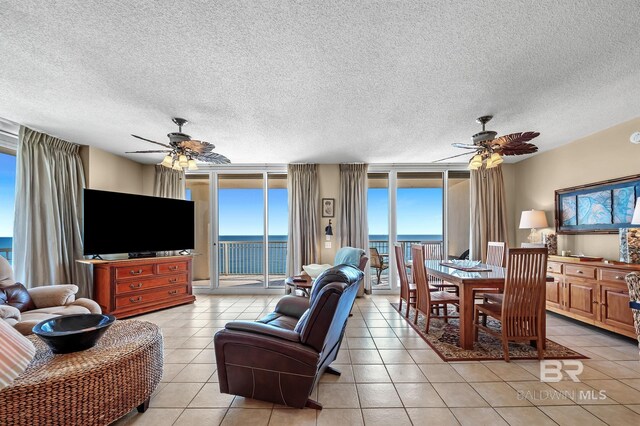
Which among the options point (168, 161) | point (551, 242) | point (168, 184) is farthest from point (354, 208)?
point (168, 184)

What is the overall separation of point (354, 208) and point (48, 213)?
184 inches

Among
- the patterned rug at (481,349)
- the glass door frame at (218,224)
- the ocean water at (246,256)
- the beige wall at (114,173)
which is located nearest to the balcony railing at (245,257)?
the ocean water at (246,256)

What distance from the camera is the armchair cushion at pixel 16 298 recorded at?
2.76m

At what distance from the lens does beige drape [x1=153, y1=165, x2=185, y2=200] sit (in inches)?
214

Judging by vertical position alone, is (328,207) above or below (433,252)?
above

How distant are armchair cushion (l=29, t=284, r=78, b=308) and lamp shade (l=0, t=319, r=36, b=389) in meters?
2.92

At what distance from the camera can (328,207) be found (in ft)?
18.4

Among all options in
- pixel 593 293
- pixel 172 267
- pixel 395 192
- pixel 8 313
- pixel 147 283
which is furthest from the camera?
pixel 395 192

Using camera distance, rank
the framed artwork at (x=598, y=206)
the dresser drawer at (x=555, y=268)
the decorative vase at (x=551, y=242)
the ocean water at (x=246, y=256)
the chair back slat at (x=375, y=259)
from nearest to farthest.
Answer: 1. the framed artwork at (x=598, y=206)
2. the dresser drawer at (x=555, y=268)
3. the decorative vase at (x=551, y=242)
4. the chair back slat at (x=375, y=259)
5. the ocean water at (x=246, y=256)

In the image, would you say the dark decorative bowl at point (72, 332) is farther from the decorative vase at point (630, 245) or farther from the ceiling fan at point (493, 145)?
the decorative vase at point (630, 245)

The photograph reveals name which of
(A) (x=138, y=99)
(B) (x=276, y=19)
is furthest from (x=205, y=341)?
(B) (x=276, y=19)

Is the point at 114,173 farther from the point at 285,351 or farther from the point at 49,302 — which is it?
the point at 285,351

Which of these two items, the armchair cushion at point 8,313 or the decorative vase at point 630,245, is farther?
the decorative vase at point 630,245

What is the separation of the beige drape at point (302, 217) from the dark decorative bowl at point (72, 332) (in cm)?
349
